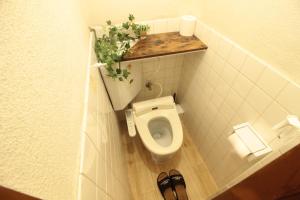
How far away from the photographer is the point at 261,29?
0.76 meters

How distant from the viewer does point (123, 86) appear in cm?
117

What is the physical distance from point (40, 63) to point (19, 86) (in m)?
0.09

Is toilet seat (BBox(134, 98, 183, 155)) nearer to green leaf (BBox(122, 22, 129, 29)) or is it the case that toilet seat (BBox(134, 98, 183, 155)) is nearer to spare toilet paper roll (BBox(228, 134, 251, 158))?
spare toilet paper roll (BBox(228, 134, 251, 158))

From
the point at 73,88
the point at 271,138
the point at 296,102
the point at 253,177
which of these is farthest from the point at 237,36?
the point at 73,88

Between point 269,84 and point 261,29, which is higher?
point 261,29

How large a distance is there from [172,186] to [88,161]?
3.42ft

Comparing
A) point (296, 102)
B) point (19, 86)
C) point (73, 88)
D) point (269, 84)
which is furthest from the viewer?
point (269, 84)

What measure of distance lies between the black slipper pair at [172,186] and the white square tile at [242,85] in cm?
87

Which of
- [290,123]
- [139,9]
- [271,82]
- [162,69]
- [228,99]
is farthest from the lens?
[162,69]

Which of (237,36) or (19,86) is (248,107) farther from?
(19,86)

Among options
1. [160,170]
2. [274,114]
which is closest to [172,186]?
[160,170]

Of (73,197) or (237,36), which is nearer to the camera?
(73,197)

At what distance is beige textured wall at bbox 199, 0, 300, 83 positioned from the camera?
0.63 meters

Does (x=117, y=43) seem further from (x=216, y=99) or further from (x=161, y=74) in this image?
(x=216, y=99)
